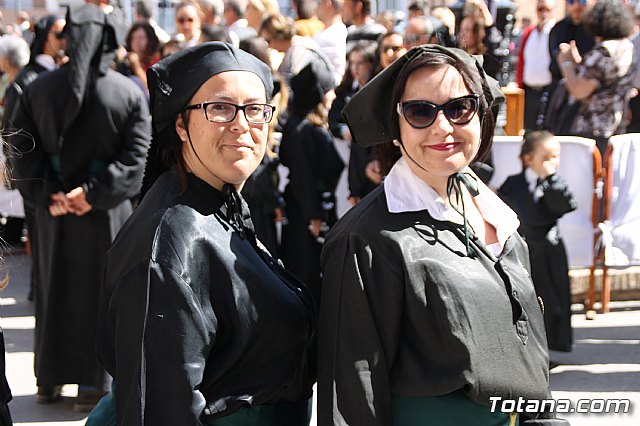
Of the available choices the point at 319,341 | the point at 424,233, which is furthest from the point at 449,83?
the point at 319,341

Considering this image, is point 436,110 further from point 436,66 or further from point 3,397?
point 3,397

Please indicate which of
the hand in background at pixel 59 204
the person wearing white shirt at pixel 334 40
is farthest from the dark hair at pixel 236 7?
the hand in background at pixel 59 204

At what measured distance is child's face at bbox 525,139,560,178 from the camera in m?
6.80

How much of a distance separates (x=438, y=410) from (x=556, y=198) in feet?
13.0

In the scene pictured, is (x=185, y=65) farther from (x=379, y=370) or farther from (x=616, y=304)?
(x=616, y=304)

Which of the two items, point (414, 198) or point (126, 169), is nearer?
point (414, 198)

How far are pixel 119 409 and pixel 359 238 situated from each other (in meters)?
0.82

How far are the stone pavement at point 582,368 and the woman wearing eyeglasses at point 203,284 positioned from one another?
2.95 meters

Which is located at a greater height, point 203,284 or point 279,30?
point 279,30

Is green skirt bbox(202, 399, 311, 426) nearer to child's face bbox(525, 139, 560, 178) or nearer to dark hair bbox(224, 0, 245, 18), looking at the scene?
child's face bbox(525, 139, 560, 178)

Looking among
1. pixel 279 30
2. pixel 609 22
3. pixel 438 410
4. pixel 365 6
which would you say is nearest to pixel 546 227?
pixel 609 22

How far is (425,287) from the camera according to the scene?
9.59 ft

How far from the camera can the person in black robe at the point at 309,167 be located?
7.38 meters

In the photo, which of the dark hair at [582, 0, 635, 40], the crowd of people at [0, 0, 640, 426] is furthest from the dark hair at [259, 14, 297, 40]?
the crowd of people at [0, 0, 640, 426]
